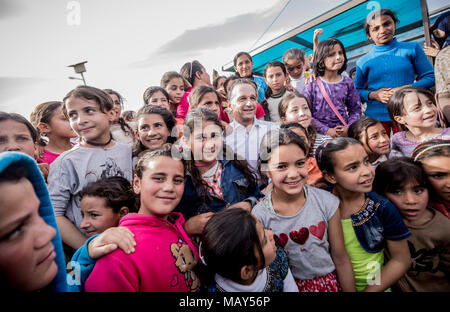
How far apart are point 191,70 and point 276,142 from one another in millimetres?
3004

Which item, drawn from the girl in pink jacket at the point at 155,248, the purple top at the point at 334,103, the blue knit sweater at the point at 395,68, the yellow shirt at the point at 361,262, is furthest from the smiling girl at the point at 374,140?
the girl in pink jacket at the point at 155,248

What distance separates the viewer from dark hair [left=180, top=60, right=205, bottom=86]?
12.8 ft

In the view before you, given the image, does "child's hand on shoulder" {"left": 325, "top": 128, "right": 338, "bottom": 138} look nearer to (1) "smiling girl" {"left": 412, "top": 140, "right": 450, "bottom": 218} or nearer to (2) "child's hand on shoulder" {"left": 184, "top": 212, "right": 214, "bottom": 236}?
(1) "smiling girl" {"left": 412, "top": 140, "right": 450, "bottom": 218}

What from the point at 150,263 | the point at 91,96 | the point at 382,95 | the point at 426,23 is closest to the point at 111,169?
the point at 91,96

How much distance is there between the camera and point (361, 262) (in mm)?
1391

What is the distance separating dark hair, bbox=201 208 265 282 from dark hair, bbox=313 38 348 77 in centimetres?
241

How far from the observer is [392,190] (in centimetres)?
155

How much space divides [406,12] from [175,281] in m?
5.82

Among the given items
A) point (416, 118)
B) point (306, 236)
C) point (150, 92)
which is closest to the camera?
point (306, 236)

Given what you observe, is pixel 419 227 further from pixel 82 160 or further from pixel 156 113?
pixel 82 160

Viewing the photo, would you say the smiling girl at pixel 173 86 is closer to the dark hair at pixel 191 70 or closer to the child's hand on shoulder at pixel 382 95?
the dark hair at pixel 191 70

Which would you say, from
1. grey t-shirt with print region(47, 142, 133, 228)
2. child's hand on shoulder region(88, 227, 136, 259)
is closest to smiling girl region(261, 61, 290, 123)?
grey t-shirt with print region(47, 142, 133, 228)

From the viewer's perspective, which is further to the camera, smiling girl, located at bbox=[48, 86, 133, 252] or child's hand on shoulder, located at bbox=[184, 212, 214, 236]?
smiling girl, located at bbox=[48, 86, 133, 252]

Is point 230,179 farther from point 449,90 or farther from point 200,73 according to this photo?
point 200,73
